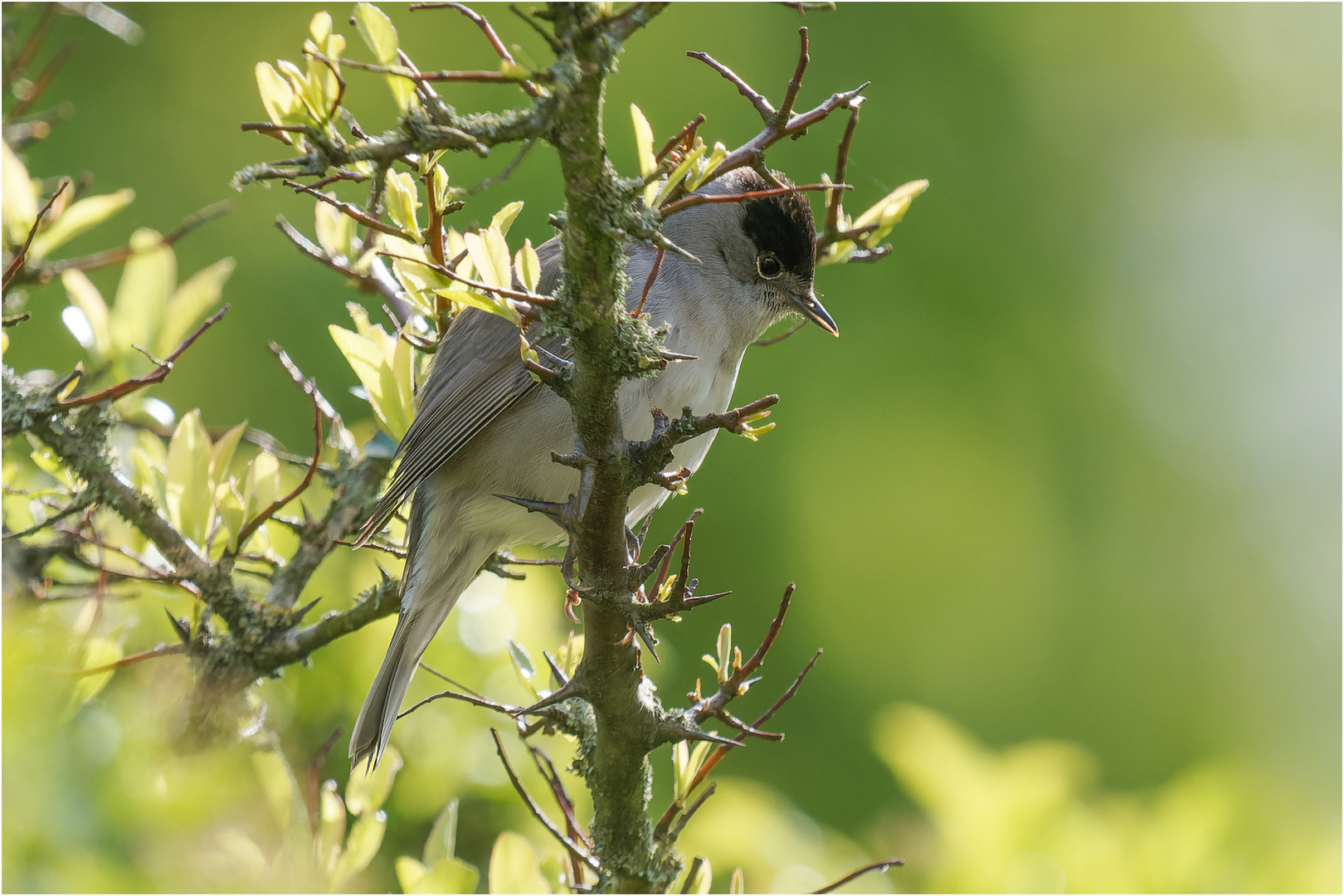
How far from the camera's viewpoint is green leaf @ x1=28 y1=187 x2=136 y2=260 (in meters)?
1.77

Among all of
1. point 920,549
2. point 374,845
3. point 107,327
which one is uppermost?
point 920,549

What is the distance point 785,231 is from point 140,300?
1.33 meters

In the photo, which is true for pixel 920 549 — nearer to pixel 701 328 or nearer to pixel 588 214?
pixel 701 328

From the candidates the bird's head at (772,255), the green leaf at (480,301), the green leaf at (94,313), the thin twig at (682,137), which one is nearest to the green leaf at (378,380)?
the green leaf at (94,313)

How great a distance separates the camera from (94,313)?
180 cm

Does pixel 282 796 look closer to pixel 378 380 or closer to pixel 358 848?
pixel 358 848

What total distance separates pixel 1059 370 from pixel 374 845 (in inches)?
170

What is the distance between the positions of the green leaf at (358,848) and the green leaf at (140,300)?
0.88 m

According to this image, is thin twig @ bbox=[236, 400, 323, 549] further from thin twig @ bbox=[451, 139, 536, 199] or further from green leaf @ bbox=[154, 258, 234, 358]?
thin twig @ bbox=[451, 139, 536, 199]

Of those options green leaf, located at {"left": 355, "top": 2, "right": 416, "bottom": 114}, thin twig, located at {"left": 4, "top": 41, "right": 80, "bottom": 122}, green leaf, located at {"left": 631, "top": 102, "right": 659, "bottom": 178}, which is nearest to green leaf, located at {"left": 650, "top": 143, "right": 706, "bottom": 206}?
green leaf, located at {"left": 631, "top": 102, "right": 659, "bottom": 178}

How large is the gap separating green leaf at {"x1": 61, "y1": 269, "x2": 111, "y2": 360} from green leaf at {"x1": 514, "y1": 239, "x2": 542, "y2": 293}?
3.25 ft

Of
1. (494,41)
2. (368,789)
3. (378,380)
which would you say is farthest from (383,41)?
(368,789)

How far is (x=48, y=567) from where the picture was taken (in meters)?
2.00

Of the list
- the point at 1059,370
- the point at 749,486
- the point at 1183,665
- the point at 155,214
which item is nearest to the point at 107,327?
the point at 749,486
